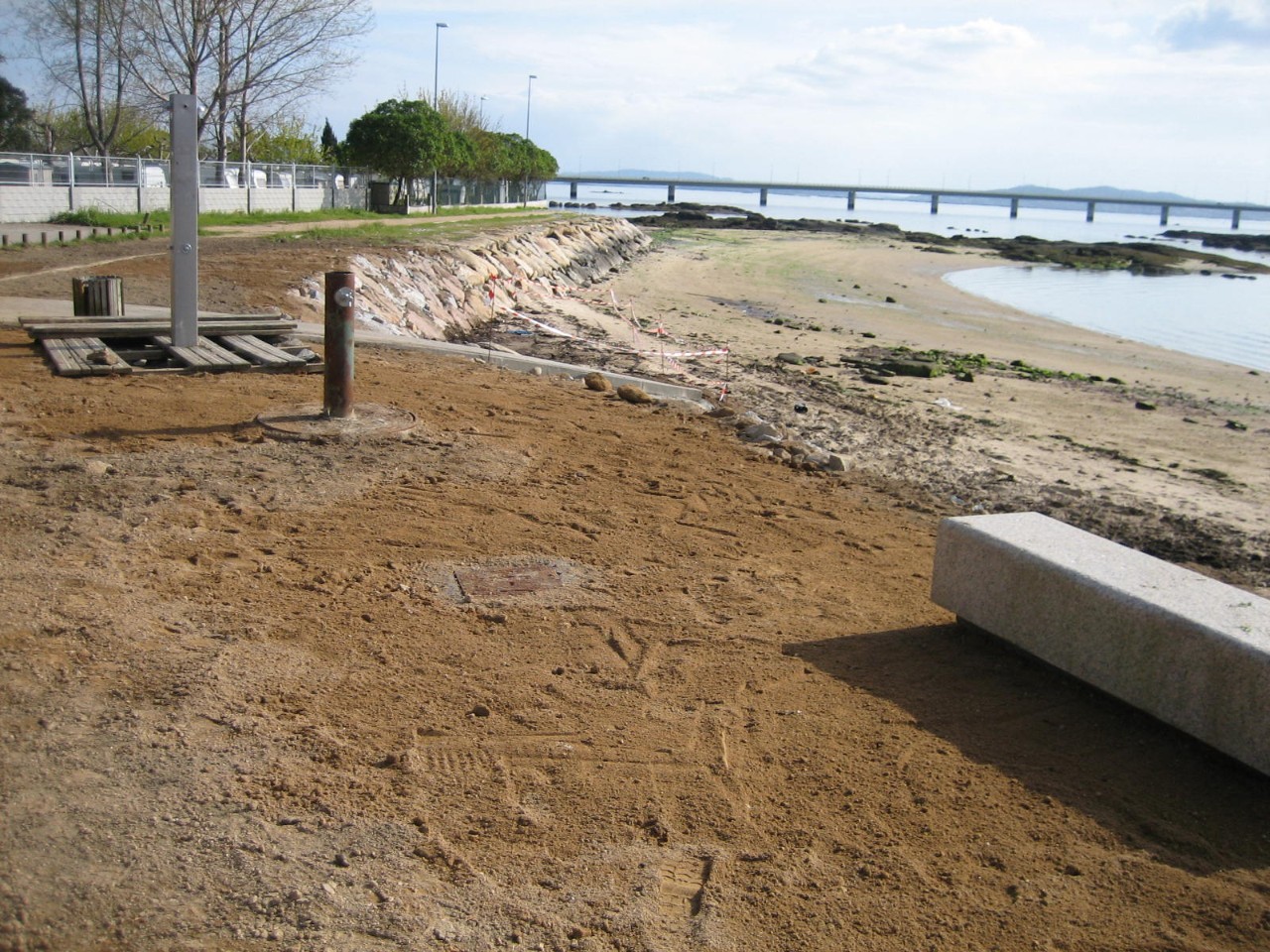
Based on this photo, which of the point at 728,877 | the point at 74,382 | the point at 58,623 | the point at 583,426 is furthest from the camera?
the point at 583,426

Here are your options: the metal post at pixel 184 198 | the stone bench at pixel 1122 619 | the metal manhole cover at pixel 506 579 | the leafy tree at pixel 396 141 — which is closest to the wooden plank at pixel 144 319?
the metal post at pixel 184 198

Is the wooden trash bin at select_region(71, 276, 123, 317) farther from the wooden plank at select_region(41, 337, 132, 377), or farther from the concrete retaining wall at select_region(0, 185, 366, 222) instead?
the concrete retaining wall at select_region(0, 185, 366, 222)

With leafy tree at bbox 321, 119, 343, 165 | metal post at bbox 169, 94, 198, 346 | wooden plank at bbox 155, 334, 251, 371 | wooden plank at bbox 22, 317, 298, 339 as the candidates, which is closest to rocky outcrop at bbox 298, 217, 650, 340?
wooden plank at bbox 22, 317, 298, 339

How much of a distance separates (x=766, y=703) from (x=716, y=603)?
1327 mm

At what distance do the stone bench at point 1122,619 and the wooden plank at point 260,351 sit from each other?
7.16 meters

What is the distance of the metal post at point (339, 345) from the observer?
8688 millimetres

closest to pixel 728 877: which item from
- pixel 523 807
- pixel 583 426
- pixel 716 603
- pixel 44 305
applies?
pixel 523 807

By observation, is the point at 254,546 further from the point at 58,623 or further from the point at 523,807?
the point at 523,807

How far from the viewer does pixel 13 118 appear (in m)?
51.0

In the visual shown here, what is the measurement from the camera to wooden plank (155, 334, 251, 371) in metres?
10.5

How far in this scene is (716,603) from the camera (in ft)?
21.0

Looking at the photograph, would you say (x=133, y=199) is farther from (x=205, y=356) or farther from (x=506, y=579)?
(x=506, y=579)

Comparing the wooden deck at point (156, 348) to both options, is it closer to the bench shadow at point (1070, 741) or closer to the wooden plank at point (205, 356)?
the wooden plank at point (205, 356)

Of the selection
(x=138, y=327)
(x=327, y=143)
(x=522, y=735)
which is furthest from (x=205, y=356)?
(x=327, y=143)
